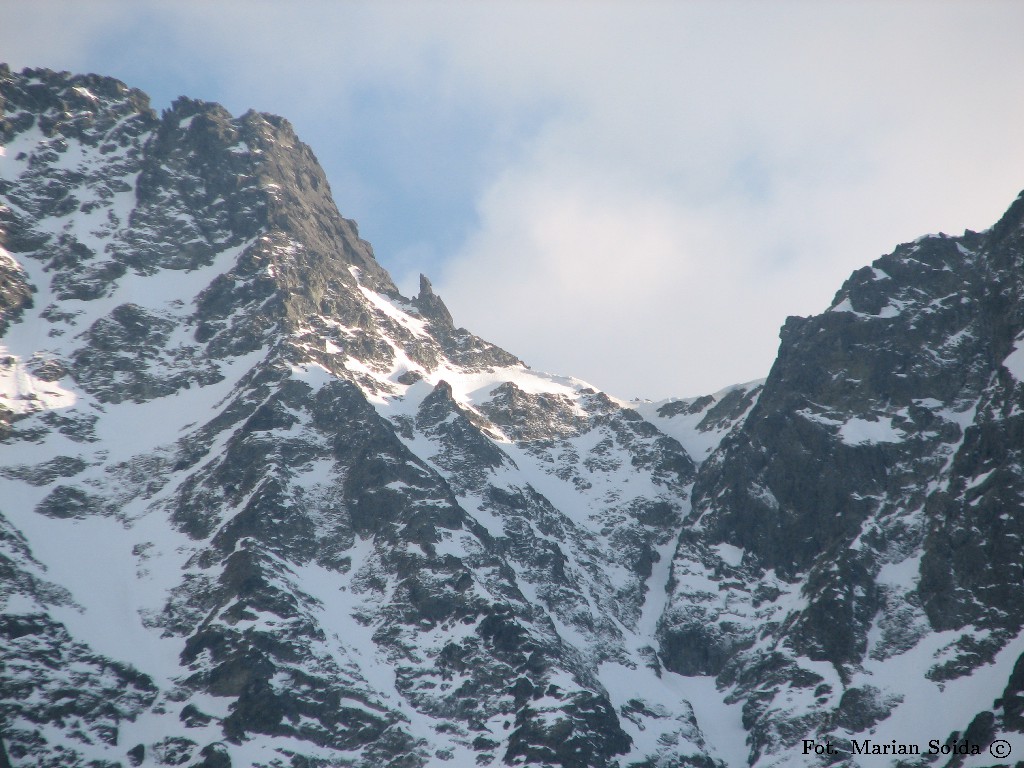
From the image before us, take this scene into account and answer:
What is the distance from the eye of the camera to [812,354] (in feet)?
655

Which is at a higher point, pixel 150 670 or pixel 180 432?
pixel 180 432

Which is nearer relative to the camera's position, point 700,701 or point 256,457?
point 700,701

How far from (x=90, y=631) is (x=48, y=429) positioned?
41.7m

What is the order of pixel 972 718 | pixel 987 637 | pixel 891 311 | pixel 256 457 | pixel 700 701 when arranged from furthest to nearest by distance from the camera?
pixel 891 311 < pixel 256 457 < pixel 700 701 < pixel 987 637 < pixel 972 718

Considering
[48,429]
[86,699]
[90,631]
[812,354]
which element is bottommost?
[86,699]

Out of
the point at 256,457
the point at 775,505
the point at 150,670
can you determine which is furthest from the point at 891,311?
the point at 150,670

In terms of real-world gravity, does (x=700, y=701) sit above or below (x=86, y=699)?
above

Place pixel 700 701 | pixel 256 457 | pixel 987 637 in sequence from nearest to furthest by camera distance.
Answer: pixel 987 637
pixel 700 701
pixel 256 457

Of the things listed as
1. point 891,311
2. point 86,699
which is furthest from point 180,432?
point 891,311

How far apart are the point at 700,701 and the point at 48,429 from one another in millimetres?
99443

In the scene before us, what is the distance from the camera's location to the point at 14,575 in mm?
152750

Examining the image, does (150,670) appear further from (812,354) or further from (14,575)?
(812,354)

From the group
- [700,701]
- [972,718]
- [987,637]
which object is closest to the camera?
[972,718]

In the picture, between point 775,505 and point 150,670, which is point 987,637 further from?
point 150,670
